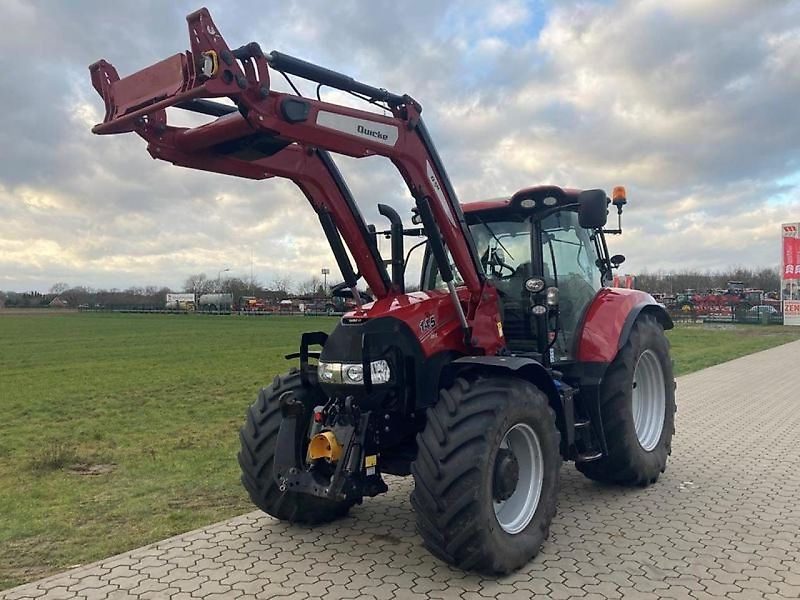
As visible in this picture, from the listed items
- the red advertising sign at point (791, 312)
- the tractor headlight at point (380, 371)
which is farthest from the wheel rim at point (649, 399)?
the red advertising sign at point (791, 312)

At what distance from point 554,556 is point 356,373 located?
1843 mm

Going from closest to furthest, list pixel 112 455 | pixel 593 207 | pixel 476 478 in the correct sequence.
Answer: pixel 476 478 < pixel 593 207 < pixel 112 455

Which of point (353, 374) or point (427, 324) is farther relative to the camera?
point (427, 324)

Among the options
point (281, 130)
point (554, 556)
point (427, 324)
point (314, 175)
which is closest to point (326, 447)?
point (427, 324)

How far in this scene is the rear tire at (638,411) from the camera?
5.89 metres

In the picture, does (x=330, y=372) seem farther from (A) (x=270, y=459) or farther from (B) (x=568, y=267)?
(B) (x=568, y=267)

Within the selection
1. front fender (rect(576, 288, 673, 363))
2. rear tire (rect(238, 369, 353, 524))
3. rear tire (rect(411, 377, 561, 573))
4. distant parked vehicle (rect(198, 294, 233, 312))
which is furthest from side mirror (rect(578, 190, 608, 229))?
distant parked vehicle (rect(198, 294, 233, 312))

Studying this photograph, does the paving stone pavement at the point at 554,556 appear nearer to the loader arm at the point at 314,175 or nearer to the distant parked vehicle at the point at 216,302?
the loader arm at the point at 314,175

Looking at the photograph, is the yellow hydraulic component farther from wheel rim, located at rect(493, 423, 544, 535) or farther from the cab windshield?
the cab windshield

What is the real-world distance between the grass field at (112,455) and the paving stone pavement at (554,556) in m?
0.61

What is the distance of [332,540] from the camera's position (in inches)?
197

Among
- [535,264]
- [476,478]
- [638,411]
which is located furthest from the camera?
[638,411]

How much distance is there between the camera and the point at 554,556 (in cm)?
462

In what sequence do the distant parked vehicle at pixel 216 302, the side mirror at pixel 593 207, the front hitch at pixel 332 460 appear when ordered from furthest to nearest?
the distant parked vehicle at pixel 216 302, the side mirror at pixel 593 207, the front hitch at pixel 332 460
